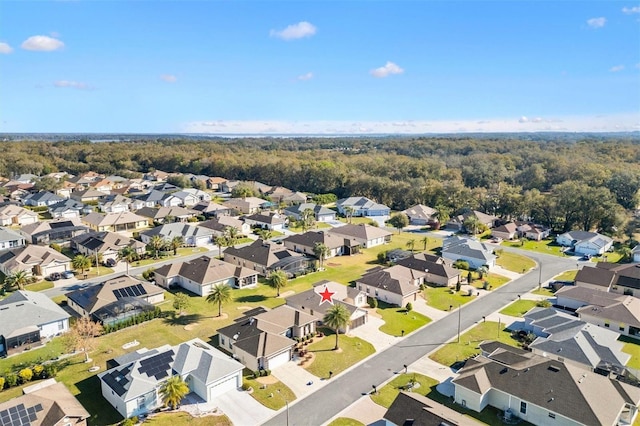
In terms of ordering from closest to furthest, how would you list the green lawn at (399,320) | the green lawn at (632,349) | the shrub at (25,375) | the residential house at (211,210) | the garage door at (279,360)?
the shrub at (25,375)
the garage door at (279,360)
the green lawn at (632,349)
the green lawn at (399,320)
the residential house at (211,210)

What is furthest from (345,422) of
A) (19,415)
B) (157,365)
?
(19,415)

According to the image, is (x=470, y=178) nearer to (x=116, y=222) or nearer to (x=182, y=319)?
(x=116, y=222)

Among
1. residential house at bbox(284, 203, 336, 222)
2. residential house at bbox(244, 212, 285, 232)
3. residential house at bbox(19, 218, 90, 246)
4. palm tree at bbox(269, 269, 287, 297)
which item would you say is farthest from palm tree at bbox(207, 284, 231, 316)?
residential house at bbox(284, 203, 336, 222)

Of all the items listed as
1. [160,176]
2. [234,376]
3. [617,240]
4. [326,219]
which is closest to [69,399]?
[234,376]

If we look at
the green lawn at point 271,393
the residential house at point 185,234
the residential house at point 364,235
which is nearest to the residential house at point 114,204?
the residential house at point 185,234

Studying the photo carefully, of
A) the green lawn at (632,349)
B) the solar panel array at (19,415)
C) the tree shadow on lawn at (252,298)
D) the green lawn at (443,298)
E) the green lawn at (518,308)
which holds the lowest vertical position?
the green lawn at (632,349)

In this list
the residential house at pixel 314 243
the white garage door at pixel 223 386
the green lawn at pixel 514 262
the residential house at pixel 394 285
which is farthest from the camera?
the residential house at pixel 314 243

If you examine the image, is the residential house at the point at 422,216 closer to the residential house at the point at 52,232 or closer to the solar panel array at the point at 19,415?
the residential house at the point at 52,232
